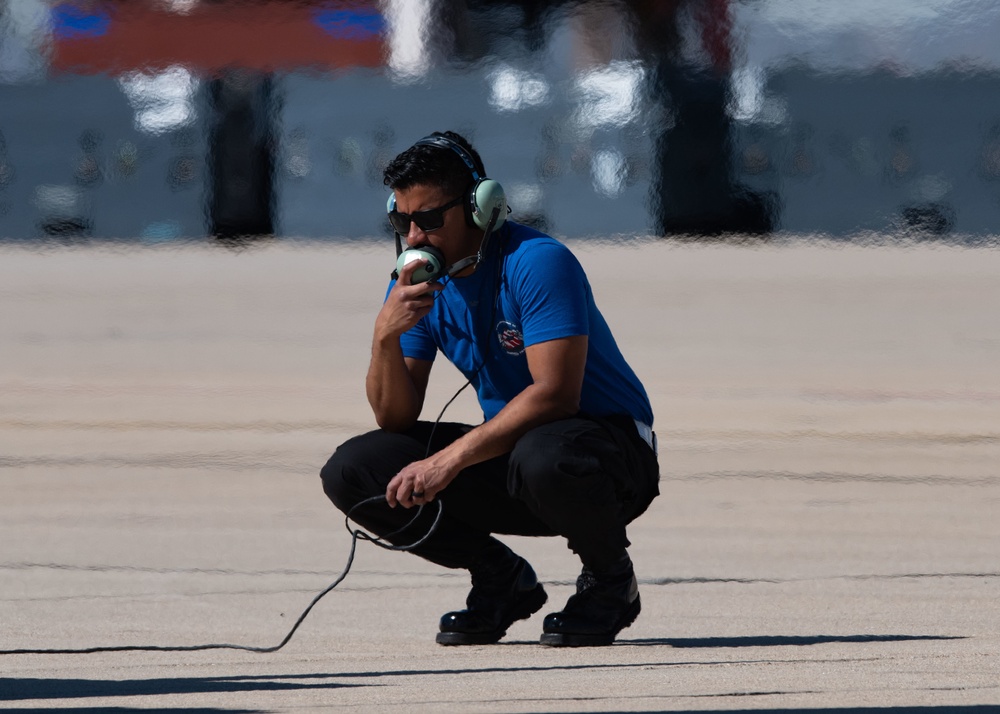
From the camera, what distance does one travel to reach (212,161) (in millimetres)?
16469

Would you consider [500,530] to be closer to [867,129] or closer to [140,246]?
[140,246]

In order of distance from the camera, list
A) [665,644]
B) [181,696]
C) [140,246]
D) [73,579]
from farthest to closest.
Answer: [140,246], [73,579], [665,644], [181,696]

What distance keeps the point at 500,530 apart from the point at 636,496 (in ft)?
0.87

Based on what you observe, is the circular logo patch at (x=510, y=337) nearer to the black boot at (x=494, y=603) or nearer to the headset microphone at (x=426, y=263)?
the headset microphone at (x=426, y=263)

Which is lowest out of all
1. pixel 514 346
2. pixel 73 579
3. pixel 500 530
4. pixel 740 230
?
pixel 740 230

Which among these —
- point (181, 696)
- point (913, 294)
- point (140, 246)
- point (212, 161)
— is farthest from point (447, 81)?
point (181, 696)

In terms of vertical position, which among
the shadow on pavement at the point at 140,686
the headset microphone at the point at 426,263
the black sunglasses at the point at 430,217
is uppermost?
the black sunglasses at the point at 430,217

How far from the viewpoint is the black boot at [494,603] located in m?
2.65

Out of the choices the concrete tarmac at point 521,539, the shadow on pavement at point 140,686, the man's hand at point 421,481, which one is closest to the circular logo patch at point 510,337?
the man's hand at point 421,481

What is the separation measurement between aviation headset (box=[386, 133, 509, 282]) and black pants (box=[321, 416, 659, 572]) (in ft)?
1.02

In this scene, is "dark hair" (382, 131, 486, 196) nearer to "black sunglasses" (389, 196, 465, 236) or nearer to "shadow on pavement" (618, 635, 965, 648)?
"black sunglasses" (389, 196, 465, 236)

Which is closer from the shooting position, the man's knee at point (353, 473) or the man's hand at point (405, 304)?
the man's hand at point (405, 304)

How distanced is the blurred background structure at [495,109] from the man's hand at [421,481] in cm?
1255

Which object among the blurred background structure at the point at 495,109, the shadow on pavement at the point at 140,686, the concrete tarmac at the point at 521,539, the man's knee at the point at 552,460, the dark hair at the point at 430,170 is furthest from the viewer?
the blurred background structure at the point at 495,109
